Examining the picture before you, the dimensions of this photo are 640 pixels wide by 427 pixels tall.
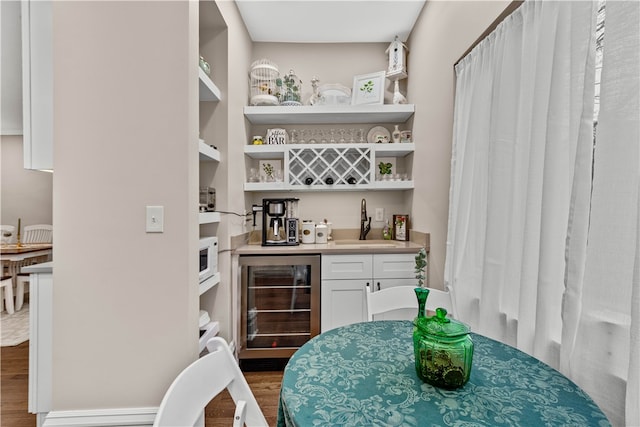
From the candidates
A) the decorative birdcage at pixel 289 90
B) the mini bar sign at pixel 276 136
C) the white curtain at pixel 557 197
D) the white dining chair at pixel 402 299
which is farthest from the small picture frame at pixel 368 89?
the white dining chair at pixel 402 299

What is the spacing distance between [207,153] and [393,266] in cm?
161

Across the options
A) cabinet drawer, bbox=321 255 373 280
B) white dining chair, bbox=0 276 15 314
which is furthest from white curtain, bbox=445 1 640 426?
white dining chair, bbox=0 276 15 314

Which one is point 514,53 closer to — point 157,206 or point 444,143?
point 444,143

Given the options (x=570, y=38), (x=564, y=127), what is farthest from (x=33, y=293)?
(x=570, y=38)

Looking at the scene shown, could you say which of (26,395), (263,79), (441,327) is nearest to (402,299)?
(441,327)

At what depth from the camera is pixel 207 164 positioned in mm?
2326

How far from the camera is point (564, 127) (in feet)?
3.67

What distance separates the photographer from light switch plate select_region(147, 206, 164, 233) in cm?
145

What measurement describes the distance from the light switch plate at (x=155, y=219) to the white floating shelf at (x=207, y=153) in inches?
20.4

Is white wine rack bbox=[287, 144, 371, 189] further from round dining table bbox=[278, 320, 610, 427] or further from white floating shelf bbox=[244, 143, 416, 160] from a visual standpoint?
round dining table bbox=[278, 320, 610, 427]

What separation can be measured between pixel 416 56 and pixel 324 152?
1.13 metres

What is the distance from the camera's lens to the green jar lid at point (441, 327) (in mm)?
866

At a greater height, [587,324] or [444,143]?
[444,143]

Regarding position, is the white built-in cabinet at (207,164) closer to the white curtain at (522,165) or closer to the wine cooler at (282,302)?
the wine cooler at (282,302)
